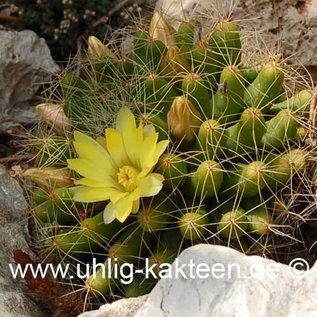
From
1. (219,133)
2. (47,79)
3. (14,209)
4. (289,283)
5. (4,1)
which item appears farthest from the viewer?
(4,1)

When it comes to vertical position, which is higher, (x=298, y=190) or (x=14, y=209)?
(x=298, y=190)

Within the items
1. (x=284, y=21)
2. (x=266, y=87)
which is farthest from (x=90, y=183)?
(x=284, y=21)

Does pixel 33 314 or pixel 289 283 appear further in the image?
pixel 33 314

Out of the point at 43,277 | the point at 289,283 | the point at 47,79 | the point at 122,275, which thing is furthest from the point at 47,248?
the point at 47,79

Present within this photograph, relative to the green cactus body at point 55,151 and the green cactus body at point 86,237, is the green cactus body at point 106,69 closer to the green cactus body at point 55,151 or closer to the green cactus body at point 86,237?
the green cactus body at point 55,151

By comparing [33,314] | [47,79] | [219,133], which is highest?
[219,133]

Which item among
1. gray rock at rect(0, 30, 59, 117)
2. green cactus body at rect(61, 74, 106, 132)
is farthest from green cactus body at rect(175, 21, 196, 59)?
gray rock at rect(0, 30, 59, 117)

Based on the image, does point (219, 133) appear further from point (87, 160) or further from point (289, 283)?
point (289, 283)

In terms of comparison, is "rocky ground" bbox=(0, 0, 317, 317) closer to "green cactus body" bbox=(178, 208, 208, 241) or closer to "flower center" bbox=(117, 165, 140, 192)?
"green cactus body" bbox=(178, 208, 208, 241)
